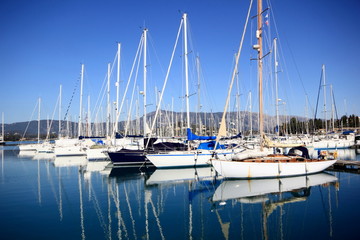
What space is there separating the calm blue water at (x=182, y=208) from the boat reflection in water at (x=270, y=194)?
0.14ft

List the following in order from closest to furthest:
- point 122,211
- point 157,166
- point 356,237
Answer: point 356,237, point 122,211, point 157,166

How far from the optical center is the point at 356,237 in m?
9.73

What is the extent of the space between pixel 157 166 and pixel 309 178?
49.0 ft

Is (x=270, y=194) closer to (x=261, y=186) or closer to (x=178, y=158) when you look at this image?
Result: (x=261, y=186)

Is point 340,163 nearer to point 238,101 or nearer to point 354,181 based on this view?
point 354,181

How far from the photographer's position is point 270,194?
53.7 ft

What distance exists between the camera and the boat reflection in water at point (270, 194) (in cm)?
1212

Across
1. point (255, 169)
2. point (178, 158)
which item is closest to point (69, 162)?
point (178, 158)

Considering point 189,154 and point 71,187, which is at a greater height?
point 189,154

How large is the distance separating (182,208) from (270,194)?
20.1ft

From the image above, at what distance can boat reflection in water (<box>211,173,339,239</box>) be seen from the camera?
1212 centimetres

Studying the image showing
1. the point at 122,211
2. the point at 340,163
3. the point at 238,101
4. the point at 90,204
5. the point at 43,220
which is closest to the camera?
the point at 43,220

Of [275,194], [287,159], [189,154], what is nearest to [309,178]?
[287,159]

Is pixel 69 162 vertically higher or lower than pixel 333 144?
lower
